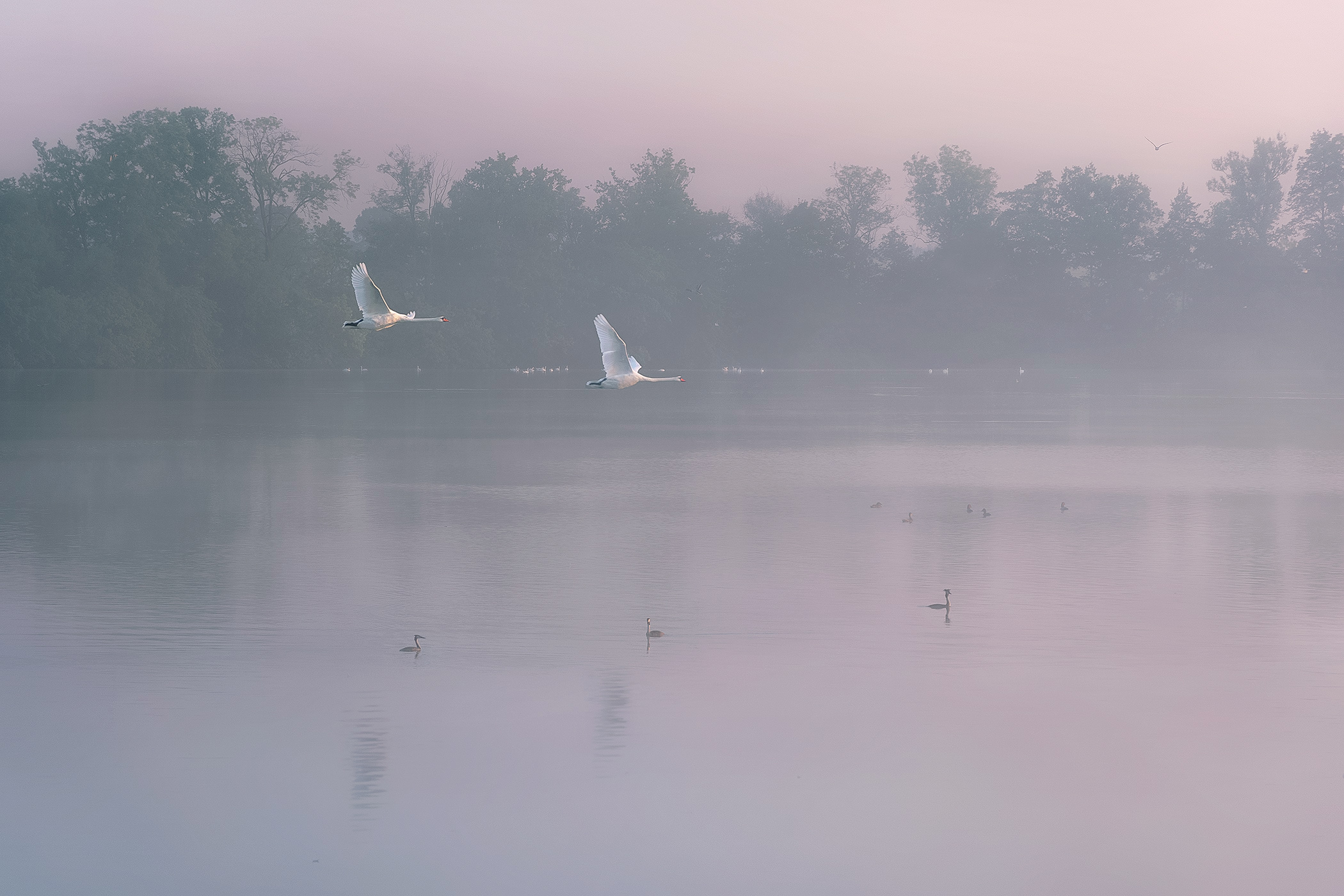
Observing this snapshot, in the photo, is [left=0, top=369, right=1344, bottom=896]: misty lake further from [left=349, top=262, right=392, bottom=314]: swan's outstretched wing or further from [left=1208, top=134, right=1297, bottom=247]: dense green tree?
[left=1208, top=134, right=1297, bottom=247]: dense green tree

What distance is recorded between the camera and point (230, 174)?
283 ft

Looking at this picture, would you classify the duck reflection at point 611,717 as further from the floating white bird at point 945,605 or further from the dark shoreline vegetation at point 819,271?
the dark shoreline vegetation at point 819,271

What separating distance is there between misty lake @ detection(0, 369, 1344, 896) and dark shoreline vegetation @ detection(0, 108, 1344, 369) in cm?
7163

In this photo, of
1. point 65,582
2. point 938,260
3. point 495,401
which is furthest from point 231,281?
point 65,582

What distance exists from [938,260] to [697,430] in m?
85.2

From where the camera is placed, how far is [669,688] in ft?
33.4

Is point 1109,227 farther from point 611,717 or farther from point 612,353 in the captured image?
point 611,717

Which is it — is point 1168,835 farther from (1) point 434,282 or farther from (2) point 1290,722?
(1) point 434,282

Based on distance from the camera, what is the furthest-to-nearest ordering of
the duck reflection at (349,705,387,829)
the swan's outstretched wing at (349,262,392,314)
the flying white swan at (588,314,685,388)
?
the swan's outstretched wing at (349,262,392,314)
the flying white swan at (588,314,685,388)
the duck reflection at (349,705,387,829)

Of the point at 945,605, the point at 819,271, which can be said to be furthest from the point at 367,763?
the point at 819,271

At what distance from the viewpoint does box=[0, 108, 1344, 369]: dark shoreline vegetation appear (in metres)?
94.9

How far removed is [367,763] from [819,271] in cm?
11245

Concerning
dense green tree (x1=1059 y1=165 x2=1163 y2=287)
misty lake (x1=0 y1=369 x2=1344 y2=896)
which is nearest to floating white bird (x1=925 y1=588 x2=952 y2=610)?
misty lake (x1=0 y1=369 x2=1344 y2=896)

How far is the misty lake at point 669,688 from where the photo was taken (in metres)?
7.24
